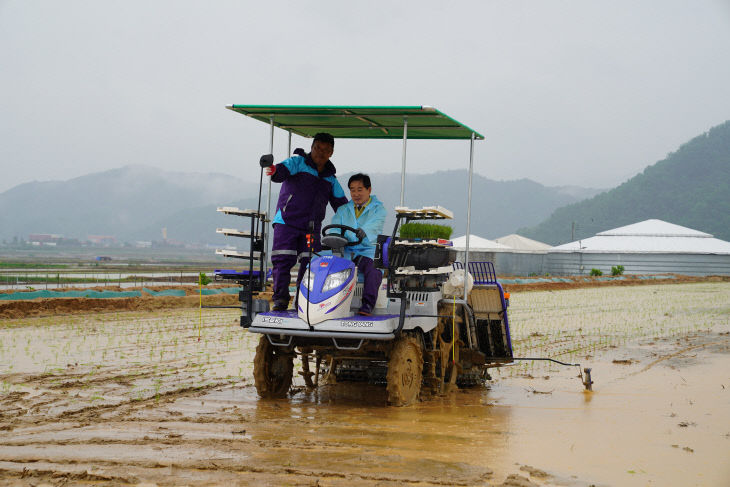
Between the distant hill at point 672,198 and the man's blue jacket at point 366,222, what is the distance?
146 metres

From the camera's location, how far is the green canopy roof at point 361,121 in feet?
24.2

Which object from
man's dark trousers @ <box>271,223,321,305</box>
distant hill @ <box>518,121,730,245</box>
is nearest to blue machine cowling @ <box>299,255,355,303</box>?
man's dark trousers @ <box>271,223,321,305</box>

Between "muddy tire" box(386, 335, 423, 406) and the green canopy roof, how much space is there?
7.67 ft

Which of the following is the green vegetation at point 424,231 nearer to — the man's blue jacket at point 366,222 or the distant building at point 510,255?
the man's blue jacket at point 366,222

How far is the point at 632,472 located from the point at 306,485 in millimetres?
2205

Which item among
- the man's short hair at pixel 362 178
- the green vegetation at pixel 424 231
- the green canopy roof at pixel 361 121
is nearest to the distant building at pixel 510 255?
the green canopy roof at pixel 361 121

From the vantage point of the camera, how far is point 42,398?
22.0 feet

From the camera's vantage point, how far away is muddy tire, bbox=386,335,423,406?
668 cm

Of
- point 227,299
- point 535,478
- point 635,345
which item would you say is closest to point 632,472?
point 535,478

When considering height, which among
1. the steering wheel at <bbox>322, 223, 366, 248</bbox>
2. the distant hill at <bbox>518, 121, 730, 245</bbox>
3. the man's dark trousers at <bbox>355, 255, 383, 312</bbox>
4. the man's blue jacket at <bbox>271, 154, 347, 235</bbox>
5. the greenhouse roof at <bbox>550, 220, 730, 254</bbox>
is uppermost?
the distant hill at <bbox>518, 121, 730, 245</bbox>

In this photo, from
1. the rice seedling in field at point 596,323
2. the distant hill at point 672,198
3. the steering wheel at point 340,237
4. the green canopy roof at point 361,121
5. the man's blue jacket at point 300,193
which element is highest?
the distant hill at point 672,198

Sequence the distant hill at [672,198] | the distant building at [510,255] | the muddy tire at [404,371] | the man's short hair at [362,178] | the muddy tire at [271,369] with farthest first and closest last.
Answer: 1. the distant hill at [672,198]
2. the distant building at [510,255]
3. the man's short hair at [362,178]
4. the muddy tire at [271,369]
5. the muddy tire at [404,371]

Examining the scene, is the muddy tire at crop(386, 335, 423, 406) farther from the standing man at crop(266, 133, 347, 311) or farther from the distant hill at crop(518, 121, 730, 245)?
the distant hill at crop(518, 121, 730, 245)

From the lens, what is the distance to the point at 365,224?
7.06 metres
